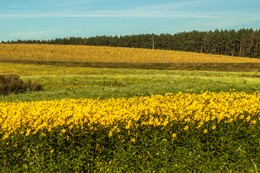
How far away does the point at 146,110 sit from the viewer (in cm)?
1094

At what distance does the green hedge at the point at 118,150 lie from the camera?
31.5 ft

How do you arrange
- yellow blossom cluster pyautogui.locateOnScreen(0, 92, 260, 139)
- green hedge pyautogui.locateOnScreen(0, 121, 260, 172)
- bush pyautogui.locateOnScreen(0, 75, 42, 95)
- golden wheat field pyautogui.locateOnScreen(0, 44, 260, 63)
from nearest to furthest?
green hedge pyautogui.locateOnScreen(0, 121, 260, 172) < yellow blossom cluster pyautogui.locateOnScreen(0, 92, 260, 139) < bush pyautogui.locateOnScreen(0, 75, 42, 95) < golden wheat field pyautogui.locateOnScreen(0, 44, 260, 63)

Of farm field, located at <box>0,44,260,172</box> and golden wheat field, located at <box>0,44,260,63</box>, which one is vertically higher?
farm field, located at <box>0,44,260,172</box>

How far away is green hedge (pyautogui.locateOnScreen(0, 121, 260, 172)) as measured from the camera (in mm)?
9602

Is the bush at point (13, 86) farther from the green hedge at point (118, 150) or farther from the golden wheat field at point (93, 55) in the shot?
the golden wheat field at point (93, 55)

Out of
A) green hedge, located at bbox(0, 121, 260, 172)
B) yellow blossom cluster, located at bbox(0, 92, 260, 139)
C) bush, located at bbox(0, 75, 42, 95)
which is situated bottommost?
bush, located at bbox(0, 75, 42, 95)

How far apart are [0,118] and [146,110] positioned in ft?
11.7

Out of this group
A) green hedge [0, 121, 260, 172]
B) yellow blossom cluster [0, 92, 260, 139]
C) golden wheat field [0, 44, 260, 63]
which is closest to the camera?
green hedge [0, 121, 260, 172]

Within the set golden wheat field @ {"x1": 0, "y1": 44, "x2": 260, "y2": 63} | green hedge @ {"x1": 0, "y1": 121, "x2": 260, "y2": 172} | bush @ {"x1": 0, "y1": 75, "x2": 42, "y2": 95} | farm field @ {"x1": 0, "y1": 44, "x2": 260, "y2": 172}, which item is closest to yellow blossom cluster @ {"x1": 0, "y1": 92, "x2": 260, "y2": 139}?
farm field @ {"x1": 0, "y1": 44, "x2": 260, "y2": 172}

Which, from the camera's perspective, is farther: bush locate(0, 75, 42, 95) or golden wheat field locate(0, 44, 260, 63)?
golden wheat field locate(0, 44, 260, 63)

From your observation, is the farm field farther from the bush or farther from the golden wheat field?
the golden wheat field

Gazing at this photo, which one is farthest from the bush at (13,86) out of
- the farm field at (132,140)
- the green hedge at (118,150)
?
the green hedge at (118,150)

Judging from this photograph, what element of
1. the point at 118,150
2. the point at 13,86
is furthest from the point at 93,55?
the point at 118,150

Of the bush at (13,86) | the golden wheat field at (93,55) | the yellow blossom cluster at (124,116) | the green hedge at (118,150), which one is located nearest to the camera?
the green hedge at (118,150)
